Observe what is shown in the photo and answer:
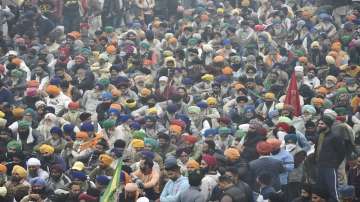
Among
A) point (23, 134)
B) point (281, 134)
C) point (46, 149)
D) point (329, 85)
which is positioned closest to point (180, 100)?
point (329, 85)

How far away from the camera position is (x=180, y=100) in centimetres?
2067

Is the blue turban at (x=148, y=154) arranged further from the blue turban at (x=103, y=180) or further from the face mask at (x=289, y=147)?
the face mask at (x=289, y=147)

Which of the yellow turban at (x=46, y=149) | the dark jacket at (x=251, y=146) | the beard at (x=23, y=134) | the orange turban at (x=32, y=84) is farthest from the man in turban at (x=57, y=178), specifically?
the orange turban at (x=32, y=84)

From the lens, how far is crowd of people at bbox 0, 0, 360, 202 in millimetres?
15484

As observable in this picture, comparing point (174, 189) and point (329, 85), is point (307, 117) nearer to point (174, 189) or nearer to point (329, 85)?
point (329, 85)

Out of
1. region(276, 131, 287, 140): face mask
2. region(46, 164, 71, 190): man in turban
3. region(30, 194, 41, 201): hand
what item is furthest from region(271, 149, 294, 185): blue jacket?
region(30, 194, 41, 201): hand

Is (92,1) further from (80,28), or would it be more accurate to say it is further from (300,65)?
(300,65)

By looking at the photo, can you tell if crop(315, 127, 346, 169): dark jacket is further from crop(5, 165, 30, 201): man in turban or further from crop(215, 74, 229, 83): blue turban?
crop(215, 74, 229, 83): blue turban

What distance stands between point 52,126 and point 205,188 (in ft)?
16.4

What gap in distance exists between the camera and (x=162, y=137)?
57.4ft

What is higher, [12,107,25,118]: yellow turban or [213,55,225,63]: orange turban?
[12,107,25,118]: yellow turban

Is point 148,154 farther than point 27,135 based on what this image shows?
No

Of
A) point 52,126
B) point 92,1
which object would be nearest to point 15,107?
point 52,126

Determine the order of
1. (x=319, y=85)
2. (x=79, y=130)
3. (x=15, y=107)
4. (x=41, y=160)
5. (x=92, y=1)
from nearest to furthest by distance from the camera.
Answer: (x=41, y=160) → (x=79, y=130) → (x=15, y=107) → (x=319, y=85) → (x=92, y=1)
